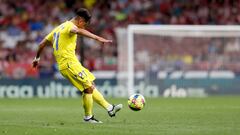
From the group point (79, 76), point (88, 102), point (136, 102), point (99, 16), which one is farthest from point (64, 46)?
point (99, 16)

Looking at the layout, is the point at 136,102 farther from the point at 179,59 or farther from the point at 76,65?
the point at 179,59

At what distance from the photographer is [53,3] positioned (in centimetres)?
3309

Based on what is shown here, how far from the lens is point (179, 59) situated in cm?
2797

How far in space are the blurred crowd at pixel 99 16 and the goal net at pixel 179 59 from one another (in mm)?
1625

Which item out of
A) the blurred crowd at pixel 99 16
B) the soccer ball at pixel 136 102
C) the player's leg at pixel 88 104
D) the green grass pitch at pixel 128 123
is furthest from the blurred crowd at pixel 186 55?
the player's leg at pixel 88 104

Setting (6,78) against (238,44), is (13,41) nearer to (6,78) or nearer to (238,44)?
(6,78)

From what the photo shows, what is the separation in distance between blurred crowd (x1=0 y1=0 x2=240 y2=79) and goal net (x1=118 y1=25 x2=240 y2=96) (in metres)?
1.63

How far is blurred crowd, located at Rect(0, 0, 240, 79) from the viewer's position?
30.5m

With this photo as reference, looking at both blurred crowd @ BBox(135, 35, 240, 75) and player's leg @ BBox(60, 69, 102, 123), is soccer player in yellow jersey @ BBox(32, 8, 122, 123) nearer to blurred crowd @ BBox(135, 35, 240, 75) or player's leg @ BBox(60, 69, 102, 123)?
player's leg @ BBox(60, 69, 102, 123)

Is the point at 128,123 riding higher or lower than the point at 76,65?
lower

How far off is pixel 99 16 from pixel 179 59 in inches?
213

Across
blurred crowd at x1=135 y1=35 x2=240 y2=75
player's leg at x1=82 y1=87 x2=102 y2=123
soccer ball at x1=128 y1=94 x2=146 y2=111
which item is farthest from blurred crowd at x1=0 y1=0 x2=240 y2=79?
player's leg at x1=82 y1=87 x2=102 y2=123

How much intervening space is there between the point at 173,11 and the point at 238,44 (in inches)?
A: 187

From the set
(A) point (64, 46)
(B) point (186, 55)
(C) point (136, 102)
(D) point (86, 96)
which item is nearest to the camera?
(D) point (86, 96)
